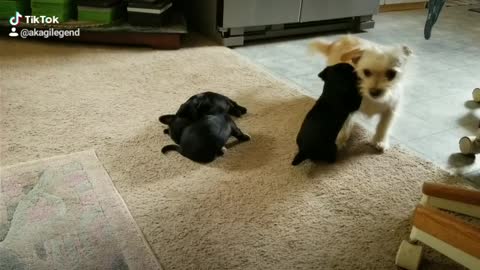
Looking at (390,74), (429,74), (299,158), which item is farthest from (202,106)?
(429,74)

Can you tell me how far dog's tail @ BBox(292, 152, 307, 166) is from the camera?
58.9 inches

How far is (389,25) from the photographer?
354cm

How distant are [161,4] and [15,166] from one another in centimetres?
154

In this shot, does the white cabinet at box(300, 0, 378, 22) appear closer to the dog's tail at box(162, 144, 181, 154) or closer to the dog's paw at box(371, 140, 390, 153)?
the dog's paw at box(371, 140, 390, 153)

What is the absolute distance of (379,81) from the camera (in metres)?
1.44

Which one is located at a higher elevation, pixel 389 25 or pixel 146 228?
pixel 389 25

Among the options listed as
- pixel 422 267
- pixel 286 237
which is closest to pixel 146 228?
pixel 286 237

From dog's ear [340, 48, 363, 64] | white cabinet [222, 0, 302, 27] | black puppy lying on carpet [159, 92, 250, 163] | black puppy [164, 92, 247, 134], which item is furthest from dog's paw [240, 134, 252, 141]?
white cabinet [222, 0, 302, 27]

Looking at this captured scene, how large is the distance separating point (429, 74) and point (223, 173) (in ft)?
5.48

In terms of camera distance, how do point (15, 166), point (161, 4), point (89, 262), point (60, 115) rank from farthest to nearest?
point (161, 4) < point (60, 115) < point (15, 166) < point (89, 262)

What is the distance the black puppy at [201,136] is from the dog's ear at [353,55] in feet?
1.66

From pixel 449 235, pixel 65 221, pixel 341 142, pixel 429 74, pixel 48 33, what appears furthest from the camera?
pixel 48 33

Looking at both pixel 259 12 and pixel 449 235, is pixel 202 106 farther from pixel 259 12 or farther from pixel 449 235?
pixel 259 12

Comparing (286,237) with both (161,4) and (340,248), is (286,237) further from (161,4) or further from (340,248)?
(161,4)
